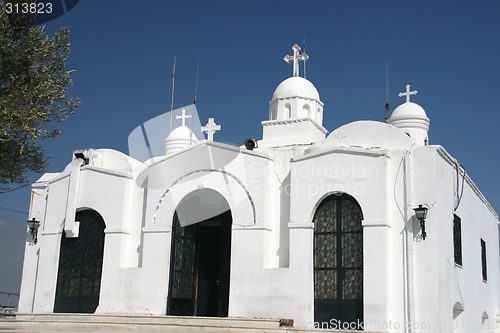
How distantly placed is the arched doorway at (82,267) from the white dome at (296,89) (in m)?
6.25

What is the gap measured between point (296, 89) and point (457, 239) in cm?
614

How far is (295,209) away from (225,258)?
2.50m

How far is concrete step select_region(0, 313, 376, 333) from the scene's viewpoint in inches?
531

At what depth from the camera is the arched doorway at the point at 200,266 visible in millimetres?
16328

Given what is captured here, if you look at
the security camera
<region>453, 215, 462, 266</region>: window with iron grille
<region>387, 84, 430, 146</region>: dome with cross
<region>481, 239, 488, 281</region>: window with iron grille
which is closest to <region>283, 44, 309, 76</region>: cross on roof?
<region>387, 84, 430, 146</region>: dome with cross

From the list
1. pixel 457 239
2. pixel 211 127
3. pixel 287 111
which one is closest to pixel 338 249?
pixel 457 239

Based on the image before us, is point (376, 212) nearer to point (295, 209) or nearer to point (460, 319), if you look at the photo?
point (295, 209)

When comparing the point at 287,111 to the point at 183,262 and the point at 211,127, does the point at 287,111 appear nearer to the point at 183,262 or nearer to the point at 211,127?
the point at 211,127

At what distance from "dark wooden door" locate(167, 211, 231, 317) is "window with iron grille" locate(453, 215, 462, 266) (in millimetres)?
5548

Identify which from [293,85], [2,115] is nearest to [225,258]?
[293,85]

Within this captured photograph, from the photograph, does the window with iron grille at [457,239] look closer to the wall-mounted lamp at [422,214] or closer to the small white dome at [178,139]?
the wall-mounted lamp at [422,214]

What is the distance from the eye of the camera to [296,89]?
18562 mm

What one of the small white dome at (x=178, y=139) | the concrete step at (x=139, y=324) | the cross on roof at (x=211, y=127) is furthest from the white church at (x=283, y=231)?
the small white dome at (x=178, y=139)
